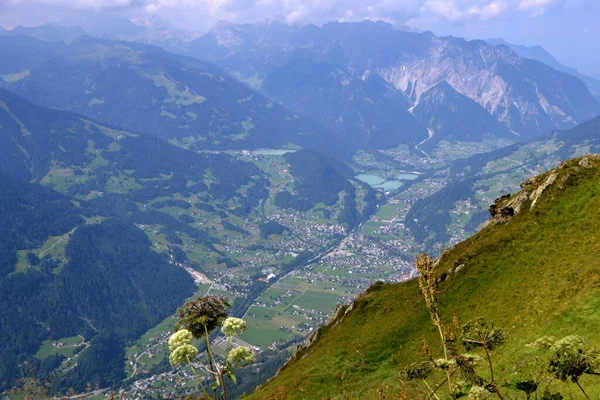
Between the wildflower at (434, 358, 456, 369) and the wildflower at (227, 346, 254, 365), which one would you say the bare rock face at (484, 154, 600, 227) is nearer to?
the wildflower at (434, 358, 456, 369)

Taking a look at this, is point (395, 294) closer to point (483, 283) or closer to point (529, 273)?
point (483, 283)

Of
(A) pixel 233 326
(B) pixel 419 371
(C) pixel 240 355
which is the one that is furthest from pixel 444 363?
(A) pixel 233 326

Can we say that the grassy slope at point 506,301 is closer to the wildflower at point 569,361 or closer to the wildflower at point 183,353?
the wildflower at point 569,361

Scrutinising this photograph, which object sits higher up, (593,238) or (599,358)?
(599,358)

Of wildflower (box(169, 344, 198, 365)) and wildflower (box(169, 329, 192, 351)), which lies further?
wildflower (box(169, 329, 192, 351))

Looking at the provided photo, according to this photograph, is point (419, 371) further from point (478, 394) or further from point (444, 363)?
point (444, 363)

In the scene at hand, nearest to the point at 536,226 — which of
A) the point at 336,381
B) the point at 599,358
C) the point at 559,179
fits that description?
the point at 559,179

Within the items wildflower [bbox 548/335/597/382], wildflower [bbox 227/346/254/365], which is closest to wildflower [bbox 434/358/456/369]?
wildflower [bbox 548/335/597/382]

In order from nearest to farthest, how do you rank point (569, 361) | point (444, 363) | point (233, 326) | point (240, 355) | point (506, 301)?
point (444, 363) < point (569, 361) < point (240, 355) < point (233, 326) < point (506, 301)
